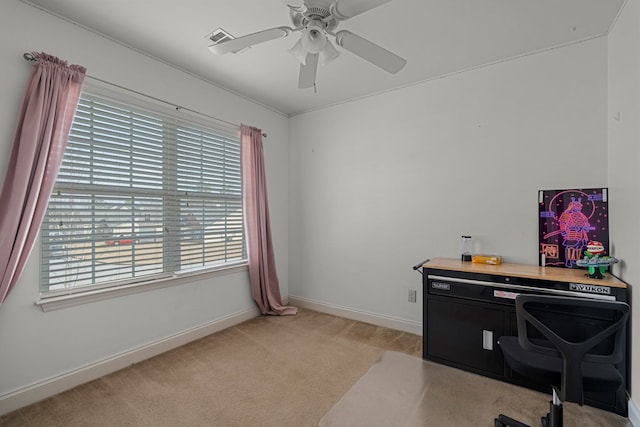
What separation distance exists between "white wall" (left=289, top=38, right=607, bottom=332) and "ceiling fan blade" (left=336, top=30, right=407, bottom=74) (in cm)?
143

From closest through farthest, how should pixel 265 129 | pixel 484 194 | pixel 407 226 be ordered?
pixel 484 194, pixel 407 226, pixel 265 129

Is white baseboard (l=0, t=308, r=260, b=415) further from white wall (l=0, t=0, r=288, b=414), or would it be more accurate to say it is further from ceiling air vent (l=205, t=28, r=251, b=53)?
ceiling air vent (l=205, t=28, r=251, b=53)

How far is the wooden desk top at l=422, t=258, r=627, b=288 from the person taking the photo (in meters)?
1.94

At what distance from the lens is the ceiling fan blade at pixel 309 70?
187 centimetres

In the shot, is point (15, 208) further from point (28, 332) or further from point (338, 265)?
point (338, 265)

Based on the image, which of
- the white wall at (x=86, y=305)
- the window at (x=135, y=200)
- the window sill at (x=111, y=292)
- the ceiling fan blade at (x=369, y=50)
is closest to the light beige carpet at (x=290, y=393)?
the white wall at (x=86, y=305)

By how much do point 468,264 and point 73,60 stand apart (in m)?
3.61

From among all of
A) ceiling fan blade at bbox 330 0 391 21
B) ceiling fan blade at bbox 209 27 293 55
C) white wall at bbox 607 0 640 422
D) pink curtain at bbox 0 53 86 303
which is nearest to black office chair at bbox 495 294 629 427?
white wall at bbox 607 0 640 422

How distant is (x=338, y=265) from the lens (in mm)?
3703

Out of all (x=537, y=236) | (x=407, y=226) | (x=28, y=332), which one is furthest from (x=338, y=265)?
(x=28, y=332)

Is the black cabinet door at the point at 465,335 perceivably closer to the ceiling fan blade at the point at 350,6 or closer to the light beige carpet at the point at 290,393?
the light beige carpet at the point at 290,393

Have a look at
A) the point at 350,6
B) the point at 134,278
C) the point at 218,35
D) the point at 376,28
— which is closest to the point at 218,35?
the point at 218,35

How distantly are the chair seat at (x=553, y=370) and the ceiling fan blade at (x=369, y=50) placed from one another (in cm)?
181

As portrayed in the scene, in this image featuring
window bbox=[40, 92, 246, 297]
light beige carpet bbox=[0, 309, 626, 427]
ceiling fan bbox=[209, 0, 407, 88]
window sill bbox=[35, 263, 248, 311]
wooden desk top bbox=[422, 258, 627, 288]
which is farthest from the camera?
window bbox=[40, 92, 246, 297]
